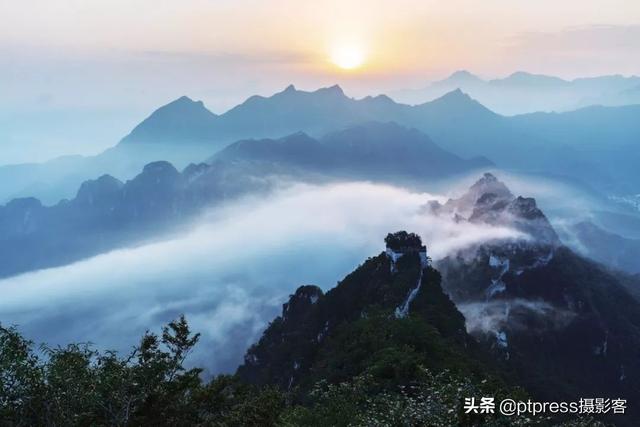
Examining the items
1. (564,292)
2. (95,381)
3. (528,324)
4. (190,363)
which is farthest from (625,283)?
(95,381)

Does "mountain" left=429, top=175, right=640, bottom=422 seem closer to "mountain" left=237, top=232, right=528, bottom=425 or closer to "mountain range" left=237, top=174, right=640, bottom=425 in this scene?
"mountain range" left=237, top=174, right=640, bottom=425

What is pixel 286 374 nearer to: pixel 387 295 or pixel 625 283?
pixel 387 295

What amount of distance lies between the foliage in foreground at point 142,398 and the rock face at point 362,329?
55.4ft

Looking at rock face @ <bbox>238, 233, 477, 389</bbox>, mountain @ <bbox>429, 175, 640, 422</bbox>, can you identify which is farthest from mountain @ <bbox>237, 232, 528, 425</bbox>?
mountain @ <bbox>429, 175, 640, 422</bbox>

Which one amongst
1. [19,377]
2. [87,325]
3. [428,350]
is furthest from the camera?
[87,325]

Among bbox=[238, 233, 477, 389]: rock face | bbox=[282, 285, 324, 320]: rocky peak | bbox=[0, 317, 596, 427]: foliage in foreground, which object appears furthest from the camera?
bbox=[282, 285, 324, 320]: rocky peak

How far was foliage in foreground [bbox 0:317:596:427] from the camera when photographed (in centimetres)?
1783

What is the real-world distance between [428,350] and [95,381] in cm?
3179

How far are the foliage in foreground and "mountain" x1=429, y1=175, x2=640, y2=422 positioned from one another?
53720 millimetres

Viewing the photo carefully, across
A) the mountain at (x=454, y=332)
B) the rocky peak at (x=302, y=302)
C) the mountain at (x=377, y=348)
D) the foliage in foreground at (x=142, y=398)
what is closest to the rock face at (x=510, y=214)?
the mountain at (x=454, y=332)

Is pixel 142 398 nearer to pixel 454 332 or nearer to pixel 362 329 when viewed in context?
pixel 362 329

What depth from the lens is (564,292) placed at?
3814 inches

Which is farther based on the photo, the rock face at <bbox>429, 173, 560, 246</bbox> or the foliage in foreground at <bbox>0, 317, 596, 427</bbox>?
the rock face at <bbox>429, 173, 560, 246</bbox>

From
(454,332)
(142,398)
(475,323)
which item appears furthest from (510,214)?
(142,398)
